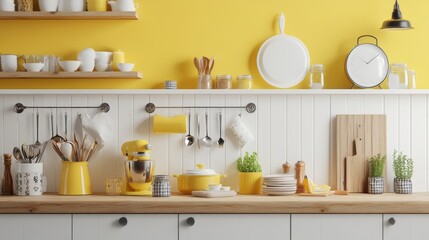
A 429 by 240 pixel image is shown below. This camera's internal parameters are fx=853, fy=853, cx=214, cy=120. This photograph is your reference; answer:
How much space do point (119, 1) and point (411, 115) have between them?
79.8 inches

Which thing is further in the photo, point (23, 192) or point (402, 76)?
point (402, 76)

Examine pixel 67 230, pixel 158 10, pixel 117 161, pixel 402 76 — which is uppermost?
pixel 158 10

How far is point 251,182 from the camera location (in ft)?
17.6

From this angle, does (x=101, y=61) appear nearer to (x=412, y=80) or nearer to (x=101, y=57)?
(x=101, y=57)

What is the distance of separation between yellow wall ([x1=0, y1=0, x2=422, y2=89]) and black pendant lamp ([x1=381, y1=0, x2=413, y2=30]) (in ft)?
0.60

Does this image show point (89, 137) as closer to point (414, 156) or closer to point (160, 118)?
point (160, 118)

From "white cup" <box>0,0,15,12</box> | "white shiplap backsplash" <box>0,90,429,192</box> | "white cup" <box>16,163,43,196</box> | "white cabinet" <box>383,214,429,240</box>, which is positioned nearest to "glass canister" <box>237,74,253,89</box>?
"white shiplap backsplash" <box>0,90,429,192</box>

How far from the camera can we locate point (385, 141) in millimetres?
5516

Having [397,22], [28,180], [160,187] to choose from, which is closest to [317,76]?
[397,22]

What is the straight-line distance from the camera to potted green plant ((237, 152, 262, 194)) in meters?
5.35

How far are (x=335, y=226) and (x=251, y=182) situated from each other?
68cm

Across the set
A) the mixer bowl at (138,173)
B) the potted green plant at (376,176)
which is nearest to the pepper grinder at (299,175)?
the potted green plant at (376,176)

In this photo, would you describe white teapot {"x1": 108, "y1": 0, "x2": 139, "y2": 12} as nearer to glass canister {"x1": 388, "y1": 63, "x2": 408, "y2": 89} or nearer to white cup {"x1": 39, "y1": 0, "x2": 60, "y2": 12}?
white cup {"x1": 39, "y1": 0, "x2": 60, "y2": 12}

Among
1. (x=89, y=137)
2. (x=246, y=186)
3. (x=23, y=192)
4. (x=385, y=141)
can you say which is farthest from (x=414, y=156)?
(x=23, y=192)
